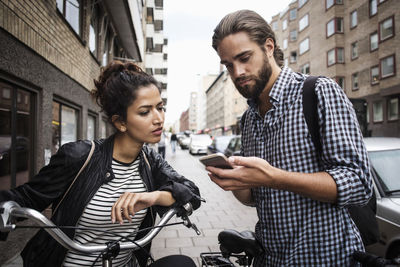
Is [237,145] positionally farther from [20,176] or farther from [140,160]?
[140,160]

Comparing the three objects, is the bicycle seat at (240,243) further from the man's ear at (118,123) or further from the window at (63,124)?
the window at (63,124)

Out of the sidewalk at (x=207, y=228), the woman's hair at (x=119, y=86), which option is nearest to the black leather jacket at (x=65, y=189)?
the woman's hair at (x=119, y=86)

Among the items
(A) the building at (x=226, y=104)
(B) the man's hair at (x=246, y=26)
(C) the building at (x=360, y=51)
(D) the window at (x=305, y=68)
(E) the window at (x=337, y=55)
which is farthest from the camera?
(A) the building at (x=226, y=104)

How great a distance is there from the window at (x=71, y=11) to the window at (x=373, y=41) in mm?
26395

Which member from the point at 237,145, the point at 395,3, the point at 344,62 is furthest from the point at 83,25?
the point at 344,62

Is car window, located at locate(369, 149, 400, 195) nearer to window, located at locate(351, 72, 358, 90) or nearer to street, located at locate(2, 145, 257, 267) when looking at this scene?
street, located at locate(2, 145, 257, 267)

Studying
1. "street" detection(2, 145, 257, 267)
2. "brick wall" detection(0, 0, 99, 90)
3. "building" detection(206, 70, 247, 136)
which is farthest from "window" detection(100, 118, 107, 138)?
"building" detection(206, 70, 247, 136)

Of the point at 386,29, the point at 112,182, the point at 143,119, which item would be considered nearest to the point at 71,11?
the point at 143,119

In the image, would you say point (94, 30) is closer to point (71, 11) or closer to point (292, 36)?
point (71, 11)

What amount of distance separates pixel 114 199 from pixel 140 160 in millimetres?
329

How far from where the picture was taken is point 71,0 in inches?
291

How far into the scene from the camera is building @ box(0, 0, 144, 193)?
13.6 ft

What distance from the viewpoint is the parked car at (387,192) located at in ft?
10.7

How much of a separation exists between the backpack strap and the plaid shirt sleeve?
4 cm
